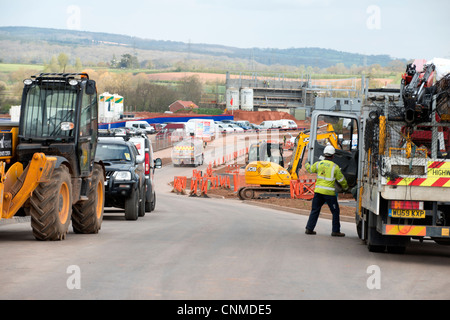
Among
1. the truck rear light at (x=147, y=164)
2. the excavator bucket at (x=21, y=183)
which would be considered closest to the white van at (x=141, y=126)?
the truck rear light at (x=147, y=164)

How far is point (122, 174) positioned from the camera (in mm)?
21297

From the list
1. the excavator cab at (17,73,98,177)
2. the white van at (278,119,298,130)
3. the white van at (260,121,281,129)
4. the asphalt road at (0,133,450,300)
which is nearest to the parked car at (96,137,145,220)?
the asphalt road at (0,133,450,300)

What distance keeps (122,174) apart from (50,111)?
5379 millimetres

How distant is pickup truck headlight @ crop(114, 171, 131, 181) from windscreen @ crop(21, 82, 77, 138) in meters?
5.28

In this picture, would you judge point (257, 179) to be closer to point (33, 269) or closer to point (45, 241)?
point (45, 241)

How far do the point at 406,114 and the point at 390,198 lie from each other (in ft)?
5.34

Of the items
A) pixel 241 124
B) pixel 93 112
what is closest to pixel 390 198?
pixel 93 112

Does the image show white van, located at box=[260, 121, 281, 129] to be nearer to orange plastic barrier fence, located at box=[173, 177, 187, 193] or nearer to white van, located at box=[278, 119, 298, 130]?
white van, located at box=[278, 119, 298, 130]

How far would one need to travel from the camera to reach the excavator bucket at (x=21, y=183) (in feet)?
45.2

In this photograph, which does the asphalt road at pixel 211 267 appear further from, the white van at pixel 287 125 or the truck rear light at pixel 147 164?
the white van at pixel 287 125

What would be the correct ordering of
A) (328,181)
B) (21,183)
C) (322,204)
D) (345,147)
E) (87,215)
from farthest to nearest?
→ (345,147)
(322,204)
(328,181)
(87,215)
(21,183)

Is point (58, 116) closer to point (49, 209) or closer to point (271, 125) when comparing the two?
point (49, 209)

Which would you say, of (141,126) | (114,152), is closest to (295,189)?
(114,152)

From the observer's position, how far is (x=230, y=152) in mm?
76812
